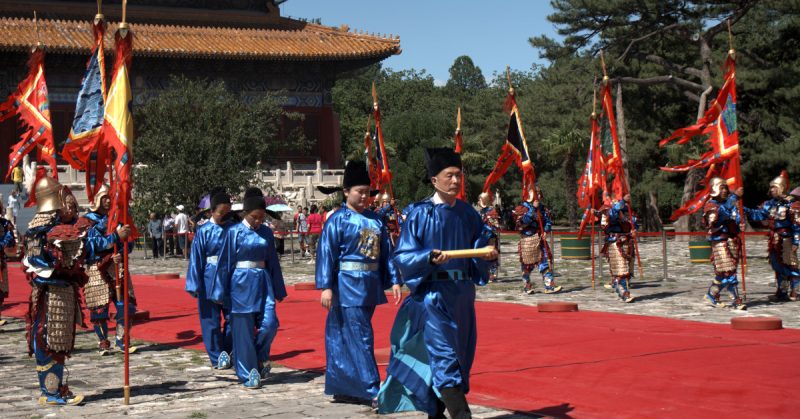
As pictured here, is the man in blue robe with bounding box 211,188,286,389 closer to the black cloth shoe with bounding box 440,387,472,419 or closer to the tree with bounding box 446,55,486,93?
the black cloth shoe with bounding box 440,387,472,419

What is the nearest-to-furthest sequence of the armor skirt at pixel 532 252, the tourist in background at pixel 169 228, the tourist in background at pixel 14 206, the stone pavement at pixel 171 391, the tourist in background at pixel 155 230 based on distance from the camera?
the stone pavement at pixel 171 391 < the armor skirt at pixel 532 252 < the tourist in background at pixel 155 230 < the tourist in background at pixel 169 228 < the tourist in background at pixel 14 206

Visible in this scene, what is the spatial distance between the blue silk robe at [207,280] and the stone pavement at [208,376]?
289 millimetres

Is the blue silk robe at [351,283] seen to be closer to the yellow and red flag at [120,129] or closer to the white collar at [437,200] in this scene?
the white collar at [437,200]

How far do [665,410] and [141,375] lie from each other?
4.50 metres

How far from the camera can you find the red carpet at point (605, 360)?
670cm

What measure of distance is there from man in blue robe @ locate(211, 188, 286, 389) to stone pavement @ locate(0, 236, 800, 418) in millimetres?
322

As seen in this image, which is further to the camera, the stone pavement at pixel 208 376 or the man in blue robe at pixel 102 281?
the man in blue robe at pixel 102 281

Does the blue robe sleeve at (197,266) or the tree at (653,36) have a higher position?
the tree at (653,36)

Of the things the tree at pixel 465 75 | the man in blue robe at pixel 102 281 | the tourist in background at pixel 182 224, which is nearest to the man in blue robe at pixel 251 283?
the man in blue robe at pixel 102 281

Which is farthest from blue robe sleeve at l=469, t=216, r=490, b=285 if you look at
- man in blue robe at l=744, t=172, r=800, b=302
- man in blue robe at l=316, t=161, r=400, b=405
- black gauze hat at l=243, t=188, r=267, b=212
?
man in blue robe at l=744, t=172, r=800, b=302

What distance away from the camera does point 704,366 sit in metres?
7.94

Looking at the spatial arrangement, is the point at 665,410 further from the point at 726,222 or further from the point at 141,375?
the point at 726,222

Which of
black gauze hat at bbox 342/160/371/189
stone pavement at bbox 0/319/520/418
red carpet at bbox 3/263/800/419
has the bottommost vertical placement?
stone pavement at bbox 0/319/520/418

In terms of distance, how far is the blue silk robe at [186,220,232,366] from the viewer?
9.26 m
